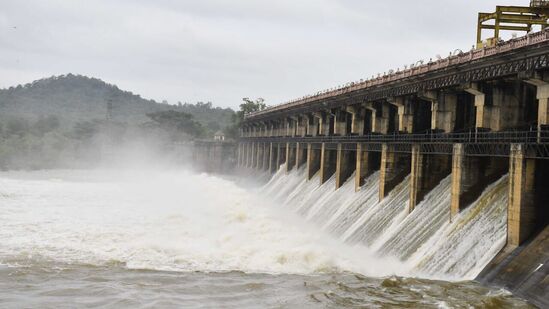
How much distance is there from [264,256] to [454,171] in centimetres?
958

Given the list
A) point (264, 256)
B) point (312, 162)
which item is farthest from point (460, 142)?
point (312, 162)

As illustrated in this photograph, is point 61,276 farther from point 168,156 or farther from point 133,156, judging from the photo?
point 133,156

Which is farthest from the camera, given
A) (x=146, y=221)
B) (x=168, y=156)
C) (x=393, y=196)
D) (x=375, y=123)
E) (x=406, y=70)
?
(x=168, y=156)

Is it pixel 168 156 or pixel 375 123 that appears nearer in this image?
pixel 375 123

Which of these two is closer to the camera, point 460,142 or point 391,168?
point 460,142

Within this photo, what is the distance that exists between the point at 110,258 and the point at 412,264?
13834 mm

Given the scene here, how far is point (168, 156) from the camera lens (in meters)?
131

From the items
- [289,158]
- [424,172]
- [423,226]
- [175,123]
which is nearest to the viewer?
[423,226]

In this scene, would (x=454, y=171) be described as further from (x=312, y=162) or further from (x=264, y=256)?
(x=312, y=162)

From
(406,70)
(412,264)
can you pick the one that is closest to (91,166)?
(406,70)

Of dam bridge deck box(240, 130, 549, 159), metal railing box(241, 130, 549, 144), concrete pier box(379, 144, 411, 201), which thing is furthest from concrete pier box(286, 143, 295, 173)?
concrete pier box(379, 144, 411, 201)

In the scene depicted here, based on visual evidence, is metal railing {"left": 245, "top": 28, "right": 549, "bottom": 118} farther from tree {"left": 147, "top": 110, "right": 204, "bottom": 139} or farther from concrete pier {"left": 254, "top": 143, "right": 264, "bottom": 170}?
tree {"left": 147, "top": 110, "right": 204, "bottom": 139}

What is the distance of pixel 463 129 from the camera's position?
1230 inches

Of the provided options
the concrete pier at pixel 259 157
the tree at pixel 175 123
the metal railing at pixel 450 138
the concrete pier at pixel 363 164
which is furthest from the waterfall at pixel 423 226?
the tree at pixel 175 123
